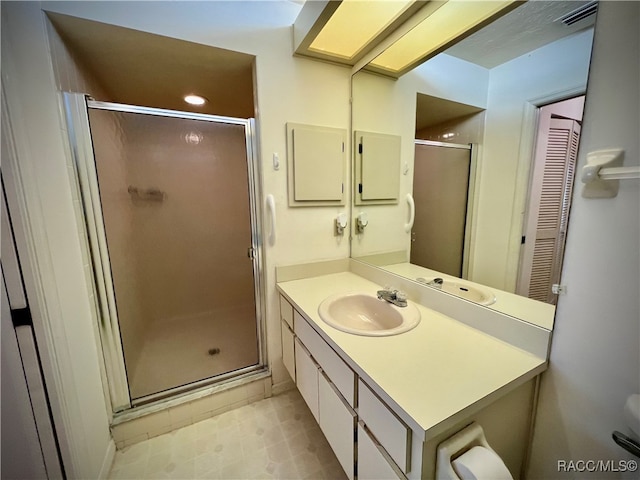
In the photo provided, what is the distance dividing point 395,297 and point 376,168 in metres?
0.84

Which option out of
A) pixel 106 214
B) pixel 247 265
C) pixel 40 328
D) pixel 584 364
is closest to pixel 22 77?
pixel 106 214

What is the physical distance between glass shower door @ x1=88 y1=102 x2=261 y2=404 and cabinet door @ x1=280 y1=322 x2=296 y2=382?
9.5 inches

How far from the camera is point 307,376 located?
122 centimetres

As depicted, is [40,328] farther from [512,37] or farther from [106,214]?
[512,37]

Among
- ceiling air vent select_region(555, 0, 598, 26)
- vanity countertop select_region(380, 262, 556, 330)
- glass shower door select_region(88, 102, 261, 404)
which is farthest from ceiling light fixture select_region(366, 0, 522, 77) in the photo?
vanity countertop select_region(380, 262, 556, 330)

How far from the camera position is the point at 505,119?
92 cm

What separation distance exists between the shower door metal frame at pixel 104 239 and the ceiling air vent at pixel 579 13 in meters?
1.33

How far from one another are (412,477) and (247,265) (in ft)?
5.30

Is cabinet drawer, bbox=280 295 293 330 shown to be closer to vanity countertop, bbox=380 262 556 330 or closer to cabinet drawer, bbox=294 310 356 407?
cabinet drawer, bbox=294 310 356 407

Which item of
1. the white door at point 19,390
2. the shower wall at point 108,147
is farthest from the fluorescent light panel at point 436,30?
the white door at point 19,390

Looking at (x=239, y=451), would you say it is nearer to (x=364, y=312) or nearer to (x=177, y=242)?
(x=364, y=312)

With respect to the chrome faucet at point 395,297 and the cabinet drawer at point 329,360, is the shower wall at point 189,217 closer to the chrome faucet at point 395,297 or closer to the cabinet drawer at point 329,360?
the cabinet drawer at point 329,360

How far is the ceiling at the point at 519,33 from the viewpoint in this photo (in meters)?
0.73

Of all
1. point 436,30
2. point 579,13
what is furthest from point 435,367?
point 436,30
